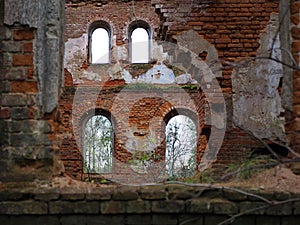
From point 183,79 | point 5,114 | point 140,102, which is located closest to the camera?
point 5,114

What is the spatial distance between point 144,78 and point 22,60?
35.7 ft

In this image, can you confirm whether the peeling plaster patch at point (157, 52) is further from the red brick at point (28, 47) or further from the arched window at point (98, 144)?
the red brick at point (28, 47)

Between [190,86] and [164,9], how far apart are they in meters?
6.27

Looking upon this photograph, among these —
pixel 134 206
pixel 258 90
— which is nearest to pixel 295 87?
pixel 134 206

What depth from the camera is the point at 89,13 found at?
640 inches

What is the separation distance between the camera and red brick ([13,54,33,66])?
4.88m

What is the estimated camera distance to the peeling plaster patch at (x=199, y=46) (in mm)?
7938

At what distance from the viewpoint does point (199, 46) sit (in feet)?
26.2

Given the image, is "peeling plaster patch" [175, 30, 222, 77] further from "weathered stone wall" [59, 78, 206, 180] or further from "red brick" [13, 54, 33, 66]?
"weathered stone wall" [59, 78, 206, 180]

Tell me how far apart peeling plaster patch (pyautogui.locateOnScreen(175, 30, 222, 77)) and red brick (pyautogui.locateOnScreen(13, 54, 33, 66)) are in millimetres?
3636

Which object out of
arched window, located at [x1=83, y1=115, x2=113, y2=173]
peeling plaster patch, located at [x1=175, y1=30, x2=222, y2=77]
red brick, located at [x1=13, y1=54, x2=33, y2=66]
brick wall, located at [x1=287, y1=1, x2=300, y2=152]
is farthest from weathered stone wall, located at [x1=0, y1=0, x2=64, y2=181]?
arched window, located at [x1=83, y1=115, x2=113, y2=173]

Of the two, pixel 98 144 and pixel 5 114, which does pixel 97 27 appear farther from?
pixel 5 114

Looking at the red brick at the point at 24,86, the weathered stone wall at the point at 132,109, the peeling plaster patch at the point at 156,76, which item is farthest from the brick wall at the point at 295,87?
the peeling plaster patch at the point at 156,76

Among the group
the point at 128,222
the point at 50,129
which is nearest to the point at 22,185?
the point at 50,129
